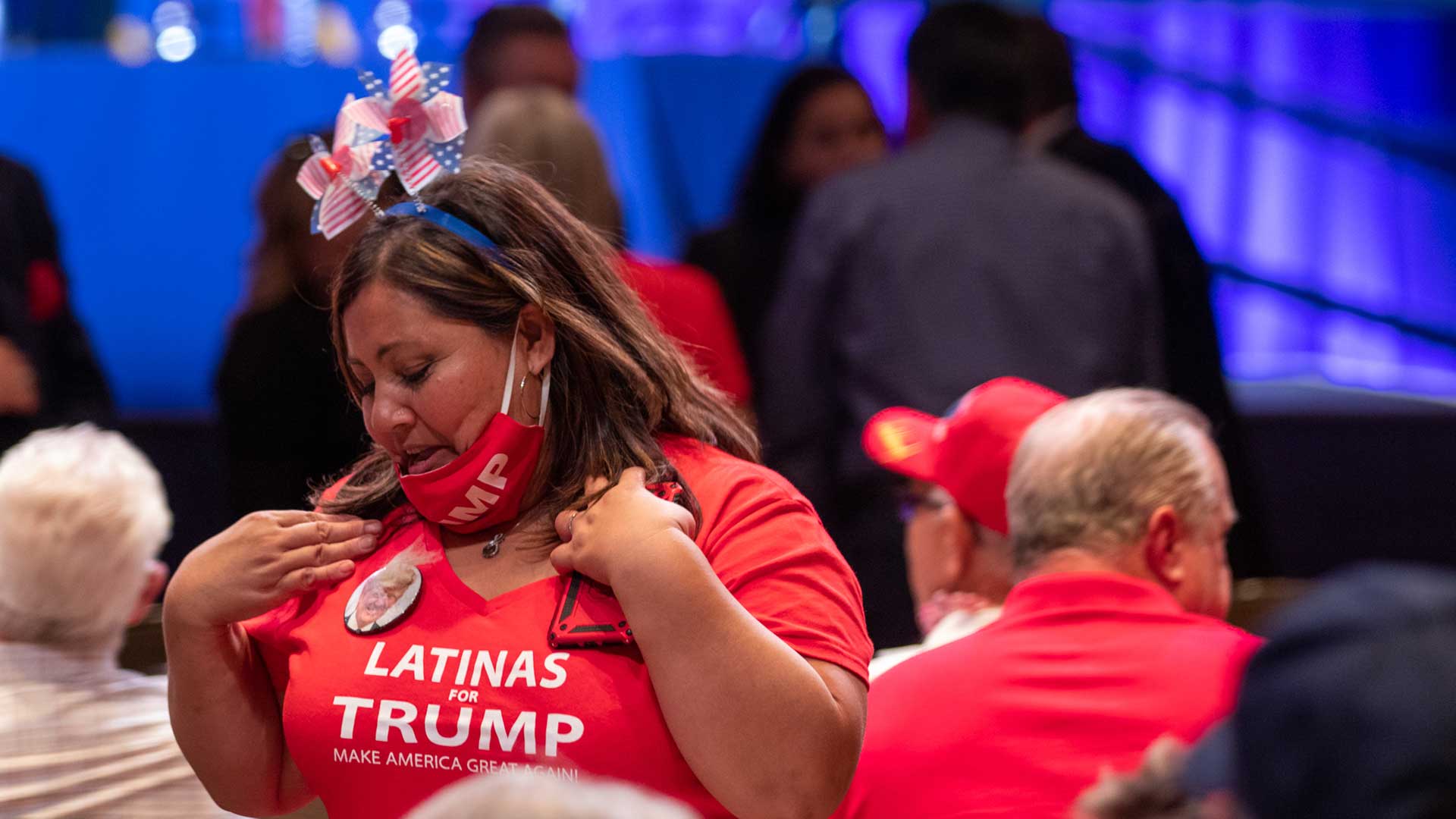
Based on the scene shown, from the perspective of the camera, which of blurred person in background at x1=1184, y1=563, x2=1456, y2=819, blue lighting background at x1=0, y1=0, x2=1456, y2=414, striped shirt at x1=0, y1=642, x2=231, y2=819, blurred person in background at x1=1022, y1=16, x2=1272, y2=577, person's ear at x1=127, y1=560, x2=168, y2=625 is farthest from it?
blue lighting background at x1=0, y1=0, x2=1456, y2=414

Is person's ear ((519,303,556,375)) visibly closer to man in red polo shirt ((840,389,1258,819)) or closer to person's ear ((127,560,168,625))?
man in red polo shirt ((840,389,1258,819))

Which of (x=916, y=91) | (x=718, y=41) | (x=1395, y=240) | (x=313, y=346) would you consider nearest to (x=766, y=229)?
(x=916, y=91)

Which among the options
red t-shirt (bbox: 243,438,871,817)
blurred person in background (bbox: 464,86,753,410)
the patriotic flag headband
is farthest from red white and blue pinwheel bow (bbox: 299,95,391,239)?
blurred person in background (bbox: 464,86,753,410)

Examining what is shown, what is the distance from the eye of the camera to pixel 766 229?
12.9 ft

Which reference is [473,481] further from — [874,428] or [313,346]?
[313,346]

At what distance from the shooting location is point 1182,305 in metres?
3.46

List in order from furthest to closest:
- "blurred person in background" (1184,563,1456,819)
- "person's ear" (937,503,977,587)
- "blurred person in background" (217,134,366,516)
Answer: "blurred person in background" (217,134,366,516) < "person's ear" (937,503,977,587) < "blurred person in background" (1184,563,1456,819)

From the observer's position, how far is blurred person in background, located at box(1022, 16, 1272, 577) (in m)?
3.41

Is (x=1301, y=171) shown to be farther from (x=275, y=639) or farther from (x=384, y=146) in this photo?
(x=275, y=639)

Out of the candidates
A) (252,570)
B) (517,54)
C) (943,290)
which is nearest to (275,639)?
(252,570)

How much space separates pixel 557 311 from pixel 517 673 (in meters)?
0.40

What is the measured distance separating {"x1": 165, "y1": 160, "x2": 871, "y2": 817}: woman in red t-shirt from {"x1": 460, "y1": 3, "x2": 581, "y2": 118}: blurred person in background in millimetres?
1668

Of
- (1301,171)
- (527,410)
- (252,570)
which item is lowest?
(1301,171)

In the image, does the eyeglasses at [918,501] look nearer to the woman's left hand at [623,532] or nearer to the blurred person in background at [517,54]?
the woman's left hand at [623,532]
